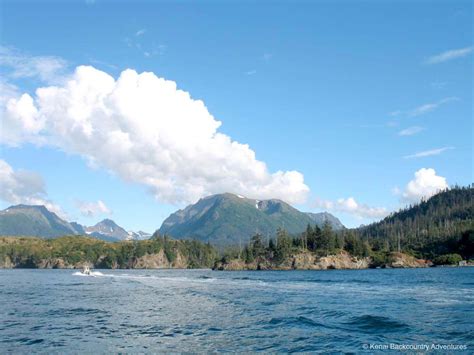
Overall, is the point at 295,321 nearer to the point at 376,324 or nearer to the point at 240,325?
the point at 240,325

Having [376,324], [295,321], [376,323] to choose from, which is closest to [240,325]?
[295,321]

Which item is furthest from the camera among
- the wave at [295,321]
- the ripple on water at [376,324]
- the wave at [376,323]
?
the wave at [295,321]

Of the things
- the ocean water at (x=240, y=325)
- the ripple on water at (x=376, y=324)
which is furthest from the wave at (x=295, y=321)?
the ripple on water at (x=376, y=324)

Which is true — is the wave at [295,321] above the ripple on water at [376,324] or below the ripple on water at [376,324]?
below

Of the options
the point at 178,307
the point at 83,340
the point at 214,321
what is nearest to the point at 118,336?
the point at 83,340

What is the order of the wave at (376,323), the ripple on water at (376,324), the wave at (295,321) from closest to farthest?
the ripple on water at (376,324)
the wave at (376,323)
the wave at (295,321)

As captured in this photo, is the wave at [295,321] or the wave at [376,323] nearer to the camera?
the wave at [376,323]

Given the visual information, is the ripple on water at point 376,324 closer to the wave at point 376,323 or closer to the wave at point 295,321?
the wave at point 376,323

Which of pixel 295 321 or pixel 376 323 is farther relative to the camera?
pixel 295 321

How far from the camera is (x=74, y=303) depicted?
2736 inches

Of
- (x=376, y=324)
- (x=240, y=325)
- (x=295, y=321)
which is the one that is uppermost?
(x=376, y=324)

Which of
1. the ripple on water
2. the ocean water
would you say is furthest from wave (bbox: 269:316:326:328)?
the ripple on water

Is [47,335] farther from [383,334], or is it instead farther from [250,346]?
[383,334]

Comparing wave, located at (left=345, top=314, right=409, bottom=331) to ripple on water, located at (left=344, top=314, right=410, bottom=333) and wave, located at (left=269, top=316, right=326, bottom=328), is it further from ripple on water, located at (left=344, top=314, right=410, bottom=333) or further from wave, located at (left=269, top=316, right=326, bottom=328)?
wave, located at (left=269, top=316, right=326, bottom=328)
